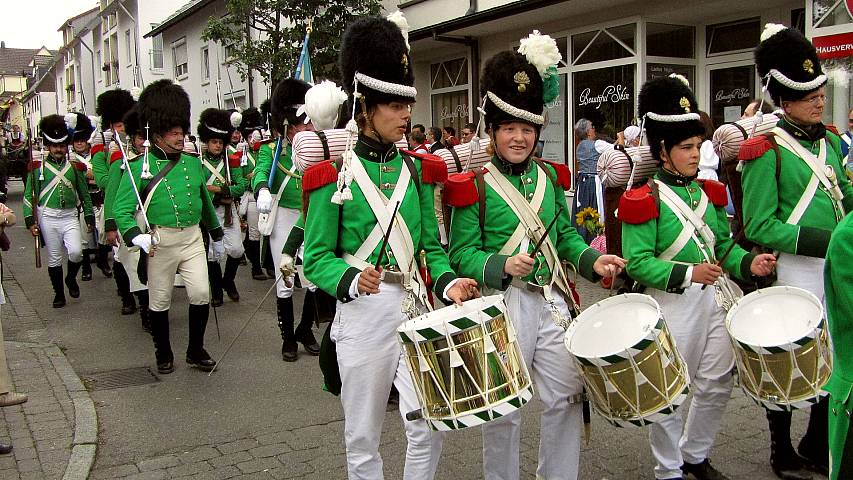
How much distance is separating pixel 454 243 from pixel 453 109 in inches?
583

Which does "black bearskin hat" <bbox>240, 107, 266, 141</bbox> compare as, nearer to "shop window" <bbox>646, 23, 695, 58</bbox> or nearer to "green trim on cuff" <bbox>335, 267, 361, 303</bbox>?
"shop window" <bbox>646, 23, 695, 58</bbox>

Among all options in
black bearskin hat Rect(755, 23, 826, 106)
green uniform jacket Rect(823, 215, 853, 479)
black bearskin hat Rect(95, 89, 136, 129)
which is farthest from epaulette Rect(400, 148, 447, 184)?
black bearskin hat Rect(95, 89, 136, 129)

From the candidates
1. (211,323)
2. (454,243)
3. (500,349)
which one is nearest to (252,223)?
(211,323)

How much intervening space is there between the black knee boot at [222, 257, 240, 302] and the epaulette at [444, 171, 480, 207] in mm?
6829

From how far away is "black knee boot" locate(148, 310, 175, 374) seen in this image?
7.05 m

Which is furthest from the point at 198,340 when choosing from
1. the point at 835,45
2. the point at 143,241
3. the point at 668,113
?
the point at 835,45

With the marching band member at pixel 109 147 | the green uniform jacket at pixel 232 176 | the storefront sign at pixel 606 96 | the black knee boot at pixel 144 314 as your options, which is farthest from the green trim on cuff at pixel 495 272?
the storefront sign at pixel 606 96

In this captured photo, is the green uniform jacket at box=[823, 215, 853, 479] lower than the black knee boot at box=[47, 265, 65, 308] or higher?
higher

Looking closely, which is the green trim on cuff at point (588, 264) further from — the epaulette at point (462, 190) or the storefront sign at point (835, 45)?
the storefront sign at point (835, 45)

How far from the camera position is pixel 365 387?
3.52 metres

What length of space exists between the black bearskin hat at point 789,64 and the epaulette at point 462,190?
207cm

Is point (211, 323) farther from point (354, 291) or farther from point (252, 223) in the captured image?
point (354, 291)

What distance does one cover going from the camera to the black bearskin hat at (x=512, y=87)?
389 cm

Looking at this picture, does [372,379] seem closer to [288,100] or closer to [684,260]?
[684,260]
